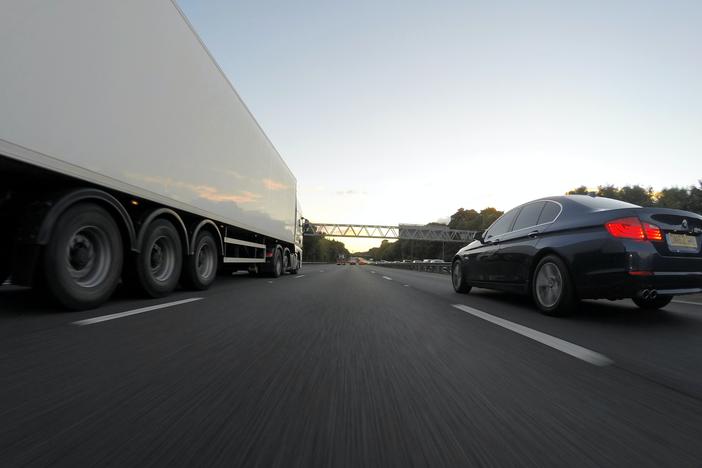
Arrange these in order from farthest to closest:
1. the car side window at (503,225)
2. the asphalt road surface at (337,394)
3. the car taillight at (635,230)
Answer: the car side window at (503,225) < the car taillight at (635,230) < the asphalt road surface at (337,394)

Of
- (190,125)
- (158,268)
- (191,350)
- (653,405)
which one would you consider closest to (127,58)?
(190,125)

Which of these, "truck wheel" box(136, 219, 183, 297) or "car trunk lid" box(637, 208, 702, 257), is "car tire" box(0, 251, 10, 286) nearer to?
"truck wheel" box(136, 219, 183, 297)

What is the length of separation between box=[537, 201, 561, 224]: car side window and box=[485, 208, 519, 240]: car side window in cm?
100

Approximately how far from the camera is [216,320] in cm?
437

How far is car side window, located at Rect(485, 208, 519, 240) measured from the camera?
289 inches

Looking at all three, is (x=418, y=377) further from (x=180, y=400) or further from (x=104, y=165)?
(x=104, y=165)

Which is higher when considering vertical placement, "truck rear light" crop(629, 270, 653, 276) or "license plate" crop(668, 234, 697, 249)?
"license plate" crop(668, 234, 697, 249)

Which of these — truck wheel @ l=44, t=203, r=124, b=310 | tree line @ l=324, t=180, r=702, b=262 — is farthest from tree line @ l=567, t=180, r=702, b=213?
truck wheel @ l=44, t=203, r=124, b=310

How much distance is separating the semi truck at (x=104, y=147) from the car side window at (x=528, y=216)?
5754 millimetres

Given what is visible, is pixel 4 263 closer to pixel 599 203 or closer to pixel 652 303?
pixel 599 203

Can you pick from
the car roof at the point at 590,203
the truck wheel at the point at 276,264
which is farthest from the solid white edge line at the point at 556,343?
the truck wheel at the point at 276,264

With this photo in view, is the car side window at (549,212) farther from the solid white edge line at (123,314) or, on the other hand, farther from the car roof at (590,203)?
the solid white edge line at (123,314)

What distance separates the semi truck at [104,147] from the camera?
11.9 ft

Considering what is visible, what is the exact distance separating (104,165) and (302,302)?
3.32 m
